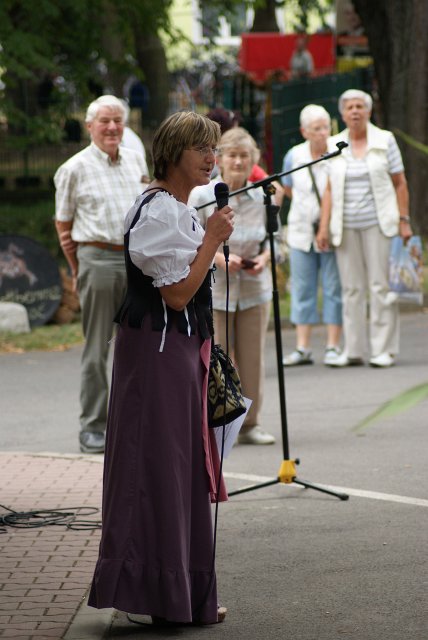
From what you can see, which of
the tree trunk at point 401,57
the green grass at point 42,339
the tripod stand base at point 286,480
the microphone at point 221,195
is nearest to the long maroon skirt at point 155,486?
the microphone at point 221,195

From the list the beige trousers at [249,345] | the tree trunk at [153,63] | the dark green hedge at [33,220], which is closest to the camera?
the beige trousers at [249,345]

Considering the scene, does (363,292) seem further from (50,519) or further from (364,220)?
(50,519)

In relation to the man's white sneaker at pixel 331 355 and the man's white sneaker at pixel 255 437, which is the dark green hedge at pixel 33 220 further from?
the man's white sneaker at pixel 255 437

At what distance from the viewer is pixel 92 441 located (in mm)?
8938

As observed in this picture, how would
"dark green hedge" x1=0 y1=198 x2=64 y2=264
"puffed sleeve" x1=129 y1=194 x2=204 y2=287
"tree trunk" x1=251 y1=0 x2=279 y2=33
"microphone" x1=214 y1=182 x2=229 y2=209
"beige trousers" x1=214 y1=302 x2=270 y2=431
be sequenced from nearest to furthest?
1. "puffed sleeve" x1=129 y1=194 x2=204 y2=287
2. "microphone" x1=214 y1=182 x2=229 y2=209
3. "beige trousers" x1=214 y1=302 x2=270 y2=431
4. "dark green hedge" x1=0 y1=198 x2=64 y2=264
5. "tree trunk" x1=251 y1=0 x2=279 y2=33

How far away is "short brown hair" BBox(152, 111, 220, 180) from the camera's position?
509 centimetres

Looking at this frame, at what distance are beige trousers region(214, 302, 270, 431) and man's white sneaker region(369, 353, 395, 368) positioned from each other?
336 centimetres

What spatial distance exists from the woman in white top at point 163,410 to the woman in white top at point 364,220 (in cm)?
683

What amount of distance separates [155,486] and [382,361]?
7337mm

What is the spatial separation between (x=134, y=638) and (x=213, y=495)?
585 millimetres

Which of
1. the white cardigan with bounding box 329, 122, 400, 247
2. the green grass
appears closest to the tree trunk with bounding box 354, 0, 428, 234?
the green grass

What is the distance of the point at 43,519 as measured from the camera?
23.2 feet

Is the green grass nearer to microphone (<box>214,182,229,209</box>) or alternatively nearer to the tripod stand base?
the tripod stand base

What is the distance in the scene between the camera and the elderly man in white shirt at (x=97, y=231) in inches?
346
